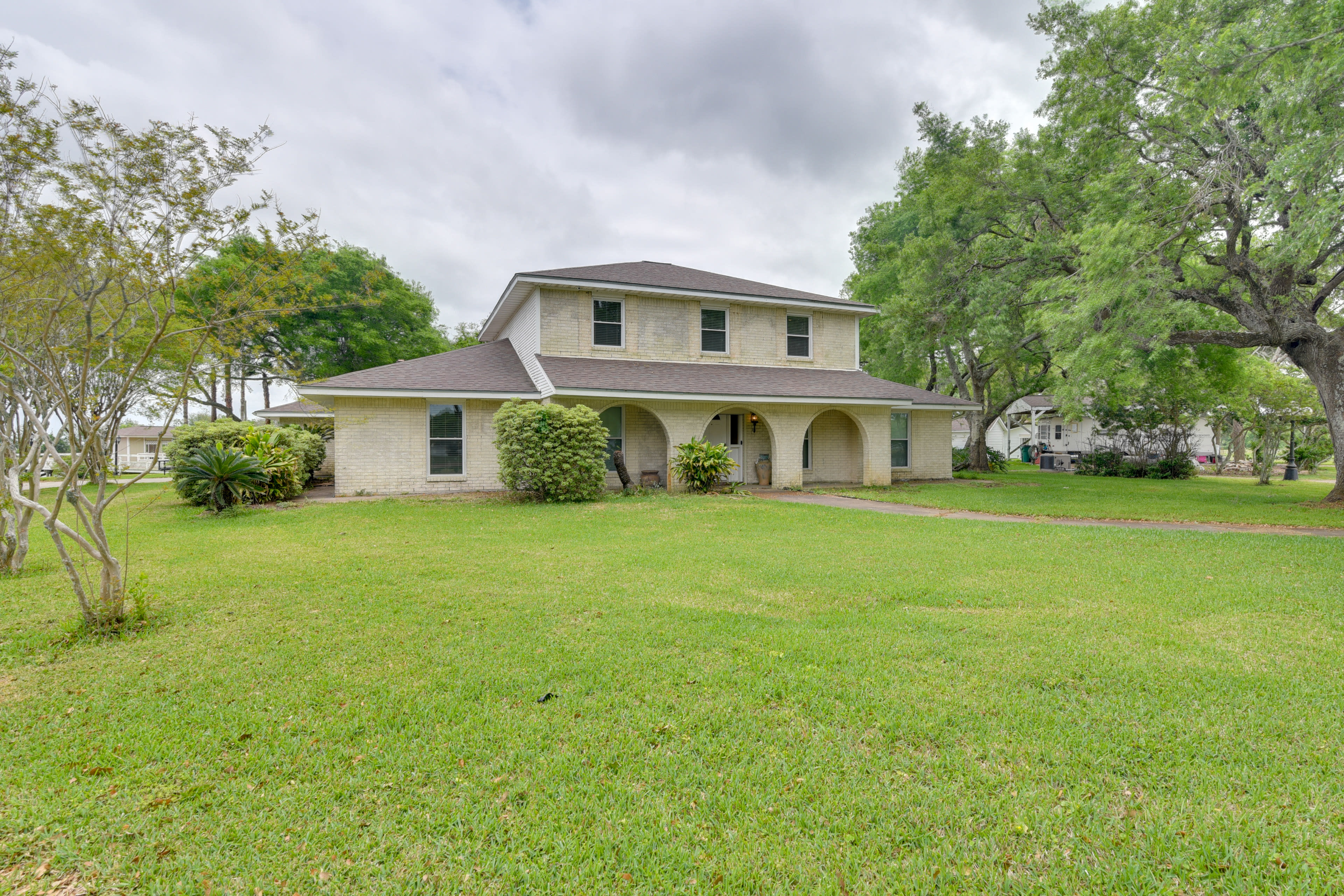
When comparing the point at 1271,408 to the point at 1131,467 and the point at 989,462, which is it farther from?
the point at 989,462

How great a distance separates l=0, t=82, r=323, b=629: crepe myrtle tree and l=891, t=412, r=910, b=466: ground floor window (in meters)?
17.9

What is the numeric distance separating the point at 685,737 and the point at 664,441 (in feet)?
45.5

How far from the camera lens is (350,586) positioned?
6195mm

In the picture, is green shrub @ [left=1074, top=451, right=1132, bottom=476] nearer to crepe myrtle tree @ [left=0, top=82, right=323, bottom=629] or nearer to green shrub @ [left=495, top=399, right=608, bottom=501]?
green shrub @ [left=495, top=399, right=608, bottom=501]

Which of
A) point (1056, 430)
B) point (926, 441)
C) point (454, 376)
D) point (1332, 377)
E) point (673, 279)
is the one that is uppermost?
point (673, 279)

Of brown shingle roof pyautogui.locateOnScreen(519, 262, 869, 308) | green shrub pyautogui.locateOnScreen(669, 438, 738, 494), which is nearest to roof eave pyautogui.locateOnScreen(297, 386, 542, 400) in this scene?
brown shingle roof pyautogui.locateOnScreen(519, 262, 869, 308)

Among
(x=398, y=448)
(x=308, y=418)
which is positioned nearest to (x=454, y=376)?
(x=398, y=448)

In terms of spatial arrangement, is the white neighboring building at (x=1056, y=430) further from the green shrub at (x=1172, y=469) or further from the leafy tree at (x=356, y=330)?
the leafy tree at (x=356, y=330)

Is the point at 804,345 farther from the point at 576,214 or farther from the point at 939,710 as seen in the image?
the point at 939,710

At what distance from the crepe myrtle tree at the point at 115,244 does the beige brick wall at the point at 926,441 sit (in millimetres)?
18505

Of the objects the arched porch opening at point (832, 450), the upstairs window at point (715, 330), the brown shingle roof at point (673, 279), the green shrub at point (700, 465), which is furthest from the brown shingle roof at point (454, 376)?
the arched porch opening at point (832, 450)

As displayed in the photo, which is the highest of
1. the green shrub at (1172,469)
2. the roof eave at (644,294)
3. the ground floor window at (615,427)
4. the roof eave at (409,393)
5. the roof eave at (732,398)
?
the roof eave at (644,294)

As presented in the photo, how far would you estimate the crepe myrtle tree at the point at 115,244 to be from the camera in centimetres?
476

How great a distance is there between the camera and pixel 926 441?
19.9m
